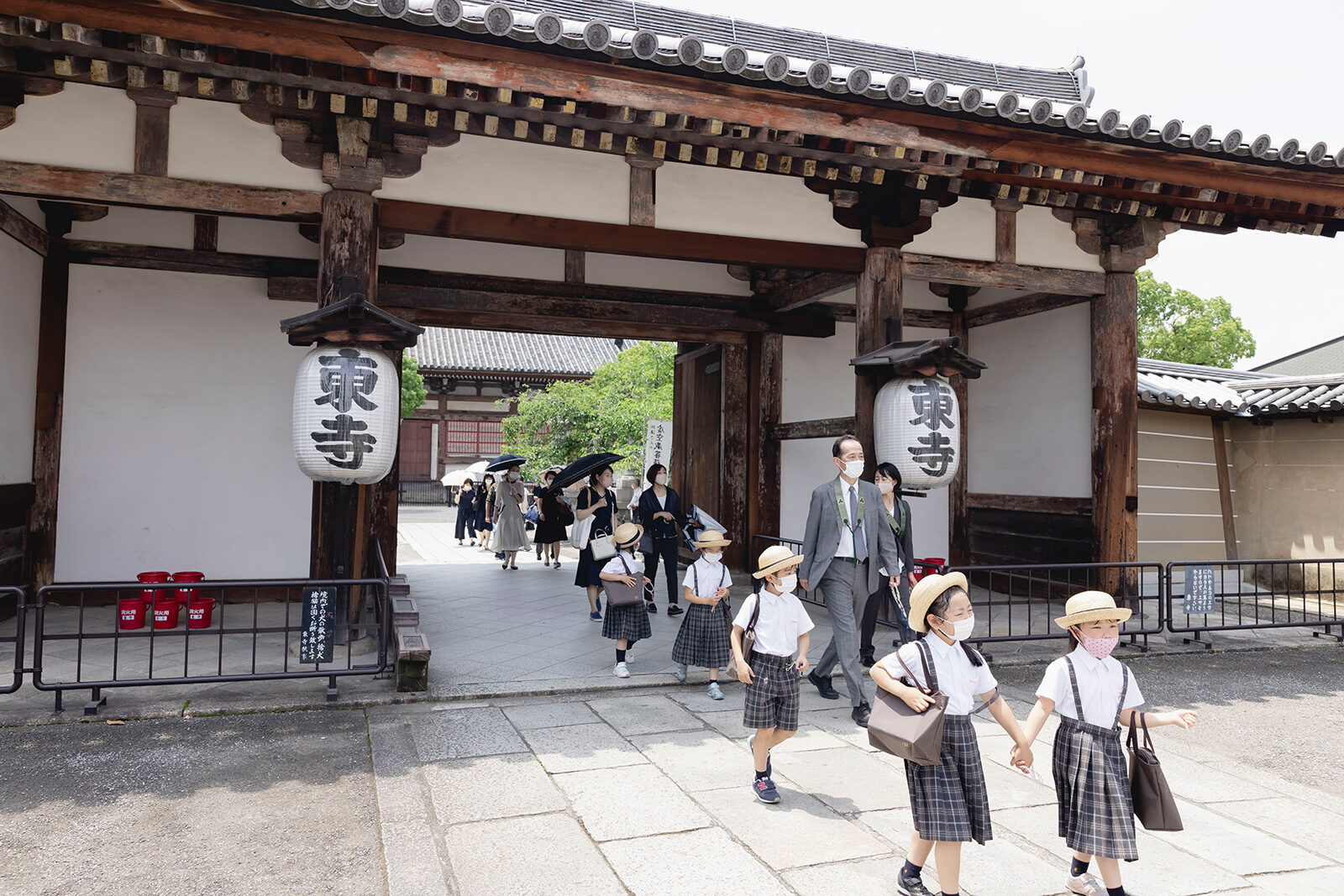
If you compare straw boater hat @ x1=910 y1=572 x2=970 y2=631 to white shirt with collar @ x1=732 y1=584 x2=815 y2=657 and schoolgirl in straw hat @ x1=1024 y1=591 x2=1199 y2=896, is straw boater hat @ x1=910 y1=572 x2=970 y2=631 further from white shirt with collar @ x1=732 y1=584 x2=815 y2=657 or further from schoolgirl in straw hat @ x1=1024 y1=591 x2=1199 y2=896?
white shirt with collar @ x1=732 y1=584 x2=815 y2=657

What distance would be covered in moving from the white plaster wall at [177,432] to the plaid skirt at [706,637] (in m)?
4.89

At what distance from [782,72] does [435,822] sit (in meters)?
5.07

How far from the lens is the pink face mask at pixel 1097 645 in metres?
3.06

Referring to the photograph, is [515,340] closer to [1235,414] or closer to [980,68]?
[980,68]

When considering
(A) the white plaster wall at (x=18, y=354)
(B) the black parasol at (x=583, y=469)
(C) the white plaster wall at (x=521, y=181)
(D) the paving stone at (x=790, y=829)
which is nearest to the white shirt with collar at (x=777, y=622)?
(D) the paving stone at (x=790, y=829)

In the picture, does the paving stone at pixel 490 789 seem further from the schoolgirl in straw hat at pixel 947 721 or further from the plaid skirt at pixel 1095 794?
the plaid skirt at pixel 1095 794

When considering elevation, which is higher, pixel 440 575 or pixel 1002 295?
pixel 1002 295

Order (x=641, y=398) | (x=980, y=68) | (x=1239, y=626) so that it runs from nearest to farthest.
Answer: (x=1239, y=626) < (x=980, y=68) < (x=641, y=398)

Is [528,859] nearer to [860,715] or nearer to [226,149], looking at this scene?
[860,715]

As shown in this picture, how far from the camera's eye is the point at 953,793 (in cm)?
293

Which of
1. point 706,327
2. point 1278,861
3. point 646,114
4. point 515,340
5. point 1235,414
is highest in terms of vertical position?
point 515,340

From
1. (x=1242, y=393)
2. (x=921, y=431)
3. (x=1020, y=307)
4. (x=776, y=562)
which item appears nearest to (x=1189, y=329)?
(x=1242, y=393)

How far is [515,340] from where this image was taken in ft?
109

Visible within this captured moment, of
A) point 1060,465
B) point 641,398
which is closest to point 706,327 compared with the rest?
point 1060,465
